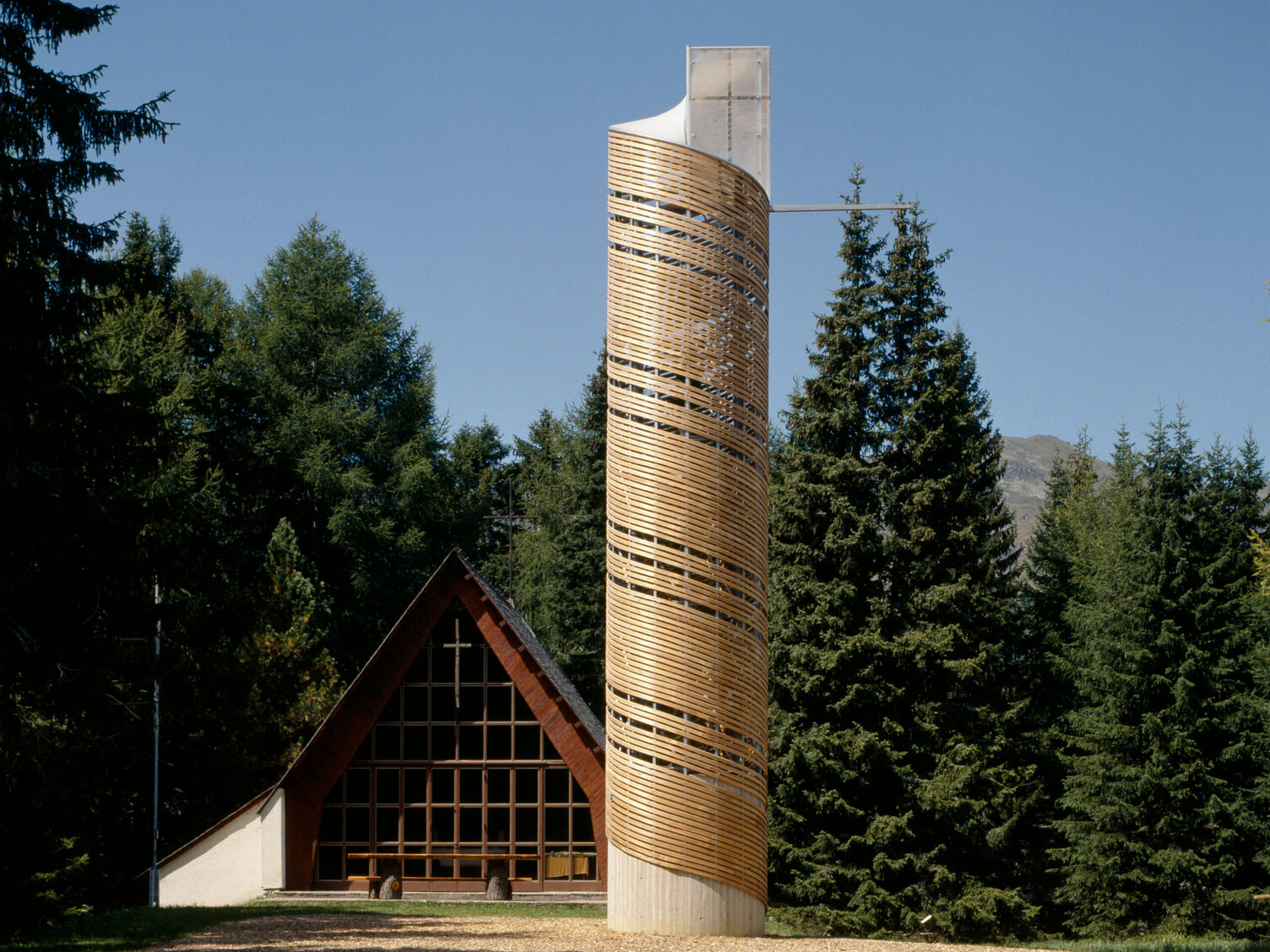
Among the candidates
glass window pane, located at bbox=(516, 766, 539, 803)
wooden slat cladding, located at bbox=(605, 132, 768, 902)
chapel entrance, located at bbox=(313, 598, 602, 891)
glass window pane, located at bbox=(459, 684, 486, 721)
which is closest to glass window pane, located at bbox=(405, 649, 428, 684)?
chapel entrance, located at bbox=(313, 598, 602, 891)

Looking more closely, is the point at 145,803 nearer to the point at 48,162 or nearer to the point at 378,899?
the point at 378,899

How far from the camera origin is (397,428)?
47.4 m

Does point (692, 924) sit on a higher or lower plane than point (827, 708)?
lower

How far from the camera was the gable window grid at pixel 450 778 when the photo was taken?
1016 inches

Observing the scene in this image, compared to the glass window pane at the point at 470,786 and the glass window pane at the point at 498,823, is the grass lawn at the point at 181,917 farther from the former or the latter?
the glass window pane at the point at 470,786

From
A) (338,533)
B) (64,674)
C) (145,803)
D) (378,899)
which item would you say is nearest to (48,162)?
(64,674)

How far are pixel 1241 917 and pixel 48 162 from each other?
25620 mm

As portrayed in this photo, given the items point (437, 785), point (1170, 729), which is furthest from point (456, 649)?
point (1170, 729)

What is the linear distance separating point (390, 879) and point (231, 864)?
366cm

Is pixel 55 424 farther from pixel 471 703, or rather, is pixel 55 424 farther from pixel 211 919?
pixel 471 703

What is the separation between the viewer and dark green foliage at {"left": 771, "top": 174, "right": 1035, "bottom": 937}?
28.0 metres

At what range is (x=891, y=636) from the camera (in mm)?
29469

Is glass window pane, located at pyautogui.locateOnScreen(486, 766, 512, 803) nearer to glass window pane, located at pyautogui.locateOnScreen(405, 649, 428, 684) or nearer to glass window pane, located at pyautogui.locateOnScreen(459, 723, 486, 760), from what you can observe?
glass window pane, located at pyautogui.locateOnScreen(459, 723, 486, 760)

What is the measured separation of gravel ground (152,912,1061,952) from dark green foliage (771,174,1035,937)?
35.2 ft
